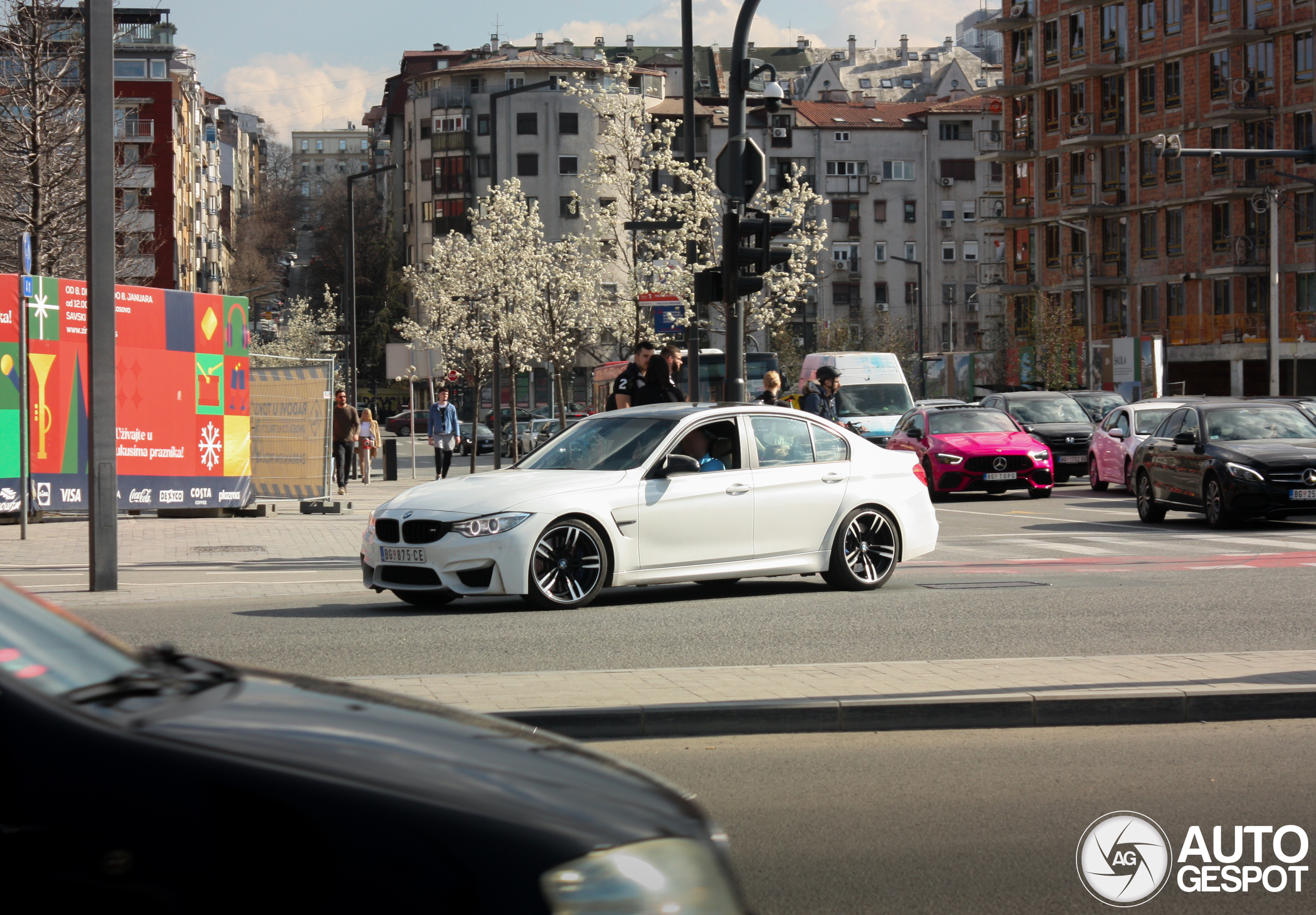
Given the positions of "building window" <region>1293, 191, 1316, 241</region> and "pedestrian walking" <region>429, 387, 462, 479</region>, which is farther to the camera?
"building window" <region>1293, 191, 1316, 241</region>

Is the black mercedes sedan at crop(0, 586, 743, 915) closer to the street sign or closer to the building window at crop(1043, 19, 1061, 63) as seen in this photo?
the street sign

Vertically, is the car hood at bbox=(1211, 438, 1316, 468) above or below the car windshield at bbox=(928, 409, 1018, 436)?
below

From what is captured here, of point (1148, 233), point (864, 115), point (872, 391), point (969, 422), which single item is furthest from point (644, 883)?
point (864, 115)

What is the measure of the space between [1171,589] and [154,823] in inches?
471

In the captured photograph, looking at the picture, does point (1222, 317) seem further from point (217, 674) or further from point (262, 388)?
point (217, 674)

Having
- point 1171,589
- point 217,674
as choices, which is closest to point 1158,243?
point 1171,589

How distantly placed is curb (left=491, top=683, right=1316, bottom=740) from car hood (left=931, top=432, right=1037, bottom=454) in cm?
2011

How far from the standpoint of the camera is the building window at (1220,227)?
68375 millimetres

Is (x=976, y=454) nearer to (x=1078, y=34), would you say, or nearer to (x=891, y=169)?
(x=1078, y=34)

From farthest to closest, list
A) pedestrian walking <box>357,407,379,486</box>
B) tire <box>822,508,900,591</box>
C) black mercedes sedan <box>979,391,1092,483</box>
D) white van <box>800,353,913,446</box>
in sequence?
1. pedestrian walking <box>357,407,379,486</box>
2. white van <box>800,353,913,446</box>
3. black mercedes sedan <box>979,391,1092,483</box>
4. tire <box>822,508,900,591</box>

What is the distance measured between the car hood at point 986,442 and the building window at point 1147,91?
162 ft

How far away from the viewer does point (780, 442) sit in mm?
12898

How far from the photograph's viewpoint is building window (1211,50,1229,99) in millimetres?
67562

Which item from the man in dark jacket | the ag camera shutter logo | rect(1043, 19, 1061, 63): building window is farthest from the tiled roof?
the ag camera shutter logo
